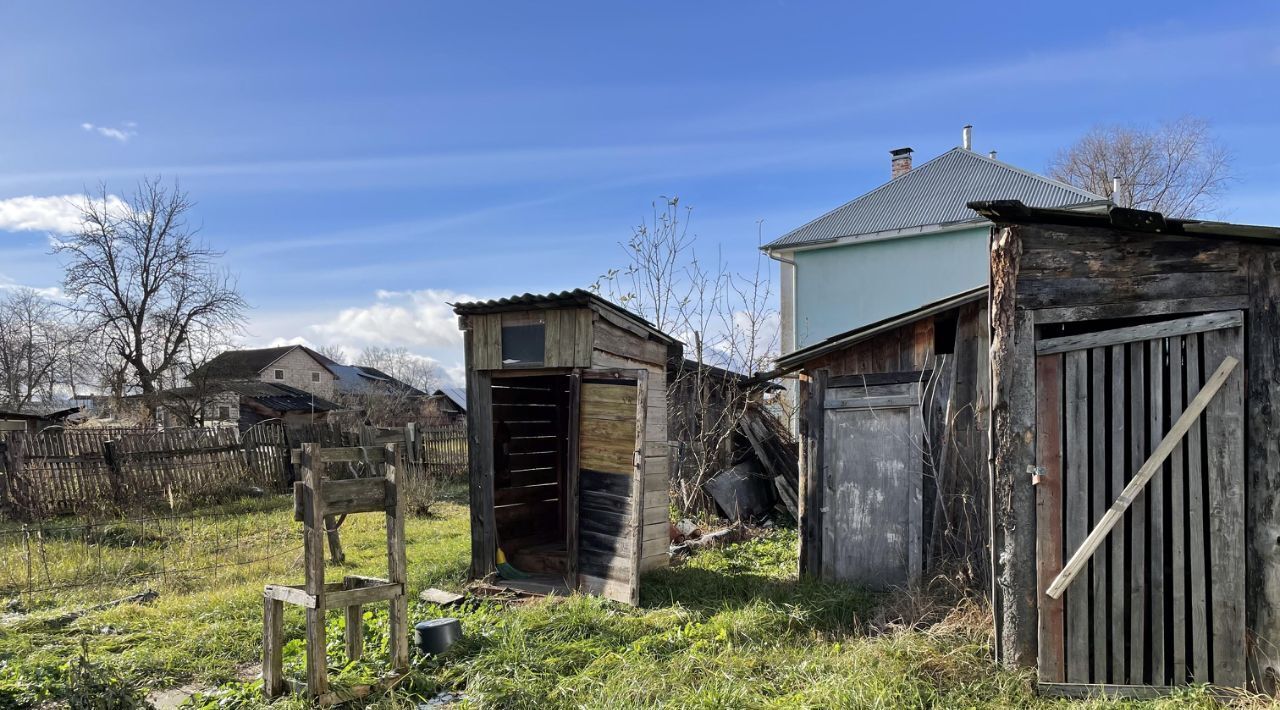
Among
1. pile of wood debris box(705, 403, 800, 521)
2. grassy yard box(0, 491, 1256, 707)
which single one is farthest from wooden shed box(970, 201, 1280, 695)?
pile of wood debris box(705, 403, 800, 521)

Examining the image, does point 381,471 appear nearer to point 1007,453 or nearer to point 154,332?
point 1007,453

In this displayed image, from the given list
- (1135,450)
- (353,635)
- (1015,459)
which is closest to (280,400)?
(353,635)

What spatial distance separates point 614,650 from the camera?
5.51m

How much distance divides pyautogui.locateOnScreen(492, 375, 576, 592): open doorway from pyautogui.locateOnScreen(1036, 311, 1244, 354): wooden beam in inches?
205

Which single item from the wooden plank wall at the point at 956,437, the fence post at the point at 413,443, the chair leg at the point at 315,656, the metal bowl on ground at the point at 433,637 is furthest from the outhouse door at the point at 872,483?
the fence post at the point at 413,443

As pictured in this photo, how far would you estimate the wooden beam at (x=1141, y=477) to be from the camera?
4.43 meters

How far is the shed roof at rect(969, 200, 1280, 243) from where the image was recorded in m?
4.25

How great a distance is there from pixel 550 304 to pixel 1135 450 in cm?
488

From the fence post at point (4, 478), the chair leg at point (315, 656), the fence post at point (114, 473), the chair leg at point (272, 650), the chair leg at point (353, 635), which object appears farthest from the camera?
the fence post at point (114, 473)

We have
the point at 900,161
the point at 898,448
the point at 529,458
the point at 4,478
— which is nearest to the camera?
the point at 898,448

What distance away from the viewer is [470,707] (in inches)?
178

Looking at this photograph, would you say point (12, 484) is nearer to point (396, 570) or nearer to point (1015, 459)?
point (396, 570)

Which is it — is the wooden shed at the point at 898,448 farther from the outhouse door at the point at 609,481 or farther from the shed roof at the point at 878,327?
the outhouse door at the point at 609,481

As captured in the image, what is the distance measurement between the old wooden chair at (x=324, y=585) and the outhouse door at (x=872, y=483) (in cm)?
426
